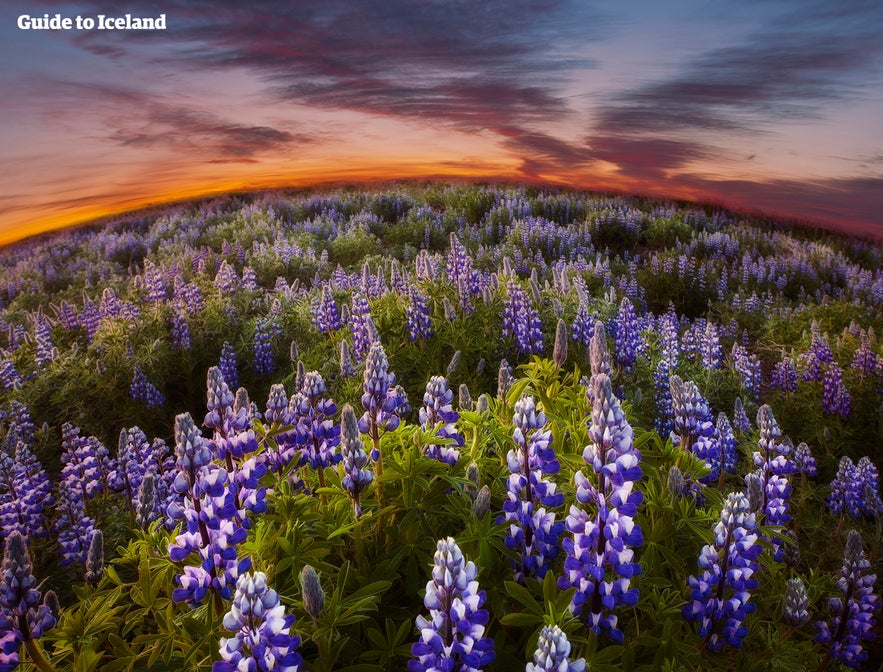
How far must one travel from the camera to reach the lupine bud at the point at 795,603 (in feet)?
7.96

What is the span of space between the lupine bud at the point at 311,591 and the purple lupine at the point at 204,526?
31 centimetres

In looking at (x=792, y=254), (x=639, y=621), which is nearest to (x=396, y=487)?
(x=639, y=621)

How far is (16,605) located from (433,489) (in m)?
1.39

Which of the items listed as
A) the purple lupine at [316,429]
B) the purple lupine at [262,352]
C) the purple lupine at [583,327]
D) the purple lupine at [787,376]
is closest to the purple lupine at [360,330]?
the purple lupine at [262,352]

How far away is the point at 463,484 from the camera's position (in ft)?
7.06

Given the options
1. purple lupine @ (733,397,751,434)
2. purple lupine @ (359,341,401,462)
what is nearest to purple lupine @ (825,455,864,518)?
purple lupine @ (733,397,751,434)

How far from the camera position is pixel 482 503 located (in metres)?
1.95

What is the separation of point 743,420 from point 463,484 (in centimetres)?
299

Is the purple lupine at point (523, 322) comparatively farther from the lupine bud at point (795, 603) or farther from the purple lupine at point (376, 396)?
the purple lupine at point (376, 396)

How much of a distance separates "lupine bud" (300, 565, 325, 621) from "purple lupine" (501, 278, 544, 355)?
3514 millimetres

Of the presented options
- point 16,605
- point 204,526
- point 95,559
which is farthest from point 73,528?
point 204,526

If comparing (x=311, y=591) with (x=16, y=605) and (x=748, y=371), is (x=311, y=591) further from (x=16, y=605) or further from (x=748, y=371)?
(x=748, y=371)

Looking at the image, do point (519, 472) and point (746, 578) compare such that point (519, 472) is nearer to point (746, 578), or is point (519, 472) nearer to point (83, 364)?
point (746, 578)

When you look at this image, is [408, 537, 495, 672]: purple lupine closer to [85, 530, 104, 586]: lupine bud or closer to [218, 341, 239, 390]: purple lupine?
[85, 530, 104, 586]: lupine bud
